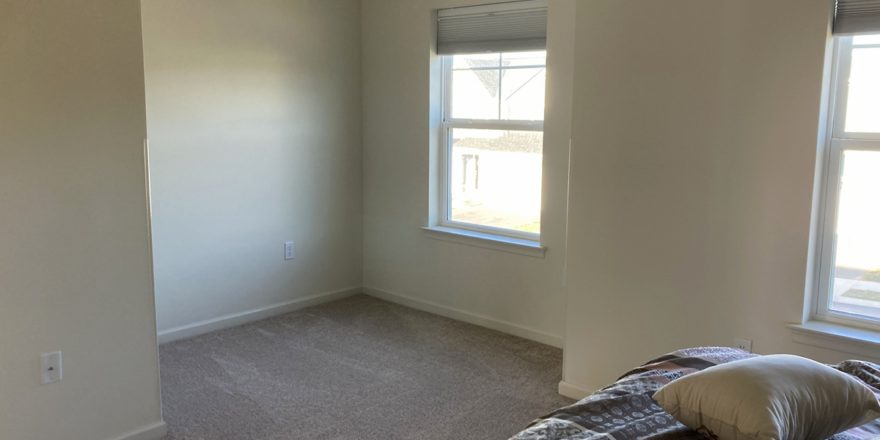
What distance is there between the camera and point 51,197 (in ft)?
8.25

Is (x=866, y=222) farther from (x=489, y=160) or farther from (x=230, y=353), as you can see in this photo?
(x=230, y=353)

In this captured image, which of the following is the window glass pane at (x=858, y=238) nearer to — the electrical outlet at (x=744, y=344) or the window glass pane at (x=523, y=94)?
the electrical outlet at (x=744, y=344)

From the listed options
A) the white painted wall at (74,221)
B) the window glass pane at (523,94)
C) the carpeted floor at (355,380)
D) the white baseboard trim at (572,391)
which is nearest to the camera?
the white painted wall at (74,221)

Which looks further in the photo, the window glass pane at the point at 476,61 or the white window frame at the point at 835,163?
the window glass pane at the point at 476,61

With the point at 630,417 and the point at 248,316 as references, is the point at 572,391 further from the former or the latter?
the point at 248,316

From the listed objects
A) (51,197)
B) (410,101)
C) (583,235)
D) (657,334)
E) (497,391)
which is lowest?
(497,391)

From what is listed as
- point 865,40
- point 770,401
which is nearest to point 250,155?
point 865,40

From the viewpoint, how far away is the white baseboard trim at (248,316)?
4102mm

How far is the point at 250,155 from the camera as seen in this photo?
4.39m

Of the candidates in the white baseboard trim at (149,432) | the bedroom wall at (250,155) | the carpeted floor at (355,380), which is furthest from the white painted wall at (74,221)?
the bedroom wall at (250,155)

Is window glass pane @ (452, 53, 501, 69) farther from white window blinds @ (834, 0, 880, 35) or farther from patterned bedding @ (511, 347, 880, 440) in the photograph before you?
patterned bedding @ (511, 347, 880, 440)

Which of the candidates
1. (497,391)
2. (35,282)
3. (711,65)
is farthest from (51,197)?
(711,65)

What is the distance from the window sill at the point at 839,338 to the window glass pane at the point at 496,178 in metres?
1.81

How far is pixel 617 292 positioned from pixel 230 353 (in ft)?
7.38
